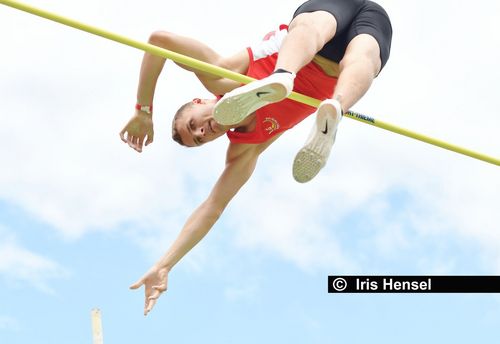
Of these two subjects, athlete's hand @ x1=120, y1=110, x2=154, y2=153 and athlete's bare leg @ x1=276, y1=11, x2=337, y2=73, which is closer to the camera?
athlete's bare leg @ x1=276, y1=11, x2=337, y2=73

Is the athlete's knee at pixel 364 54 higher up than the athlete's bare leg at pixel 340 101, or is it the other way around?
the athlete's knee at pixel 364 54

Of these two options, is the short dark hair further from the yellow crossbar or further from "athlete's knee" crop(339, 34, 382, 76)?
"athlete's knee" crop(339, 34, 382, 76)

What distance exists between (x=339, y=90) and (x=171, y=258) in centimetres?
178

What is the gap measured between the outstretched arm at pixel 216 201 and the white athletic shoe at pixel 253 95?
116 cm

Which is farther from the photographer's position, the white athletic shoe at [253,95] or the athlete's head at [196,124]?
the athlete's head at [196,124]

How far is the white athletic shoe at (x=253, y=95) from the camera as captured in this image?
14.4ft

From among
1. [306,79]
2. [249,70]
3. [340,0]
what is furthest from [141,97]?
[340,0]

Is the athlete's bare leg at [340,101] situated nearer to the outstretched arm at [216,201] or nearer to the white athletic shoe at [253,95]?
the white athletic shoe at [253,95]

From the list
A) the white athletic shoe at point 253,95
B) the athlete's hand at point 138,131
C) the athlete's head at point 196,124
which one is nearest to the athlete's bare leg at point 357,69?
the white athletic shoe at point 253,95

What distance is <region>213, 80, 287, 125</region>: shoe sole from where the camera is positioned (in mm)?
4402

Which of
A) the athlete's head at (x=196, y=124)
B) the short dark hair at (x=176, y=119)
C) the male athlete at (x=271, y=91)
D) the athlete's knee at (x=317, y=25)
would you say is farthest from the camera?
the short dark hair at (x=176, y=119)

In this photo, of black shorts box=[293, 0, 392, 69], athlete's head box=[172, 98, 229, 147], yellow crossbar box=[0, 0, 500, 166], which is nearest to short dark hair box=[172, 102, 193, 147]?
athlete's head box=[172, 98, 229, 147]

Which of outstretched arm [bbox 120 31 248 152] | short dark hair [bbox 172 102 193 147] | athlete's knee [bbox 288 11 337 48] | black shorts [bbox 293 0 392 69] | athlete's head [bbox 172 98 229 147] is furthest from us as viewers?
short dark hair [bbox 172 102 193 147]

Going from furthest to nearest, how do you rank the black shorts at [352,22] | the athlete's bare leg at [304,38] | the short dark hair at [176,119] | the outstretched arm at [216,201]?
the outstretched arm at [216,201] → the short dark hair at [176,119] → the black shorts at [352,22] → the athlete's bare leg at [304,38]
